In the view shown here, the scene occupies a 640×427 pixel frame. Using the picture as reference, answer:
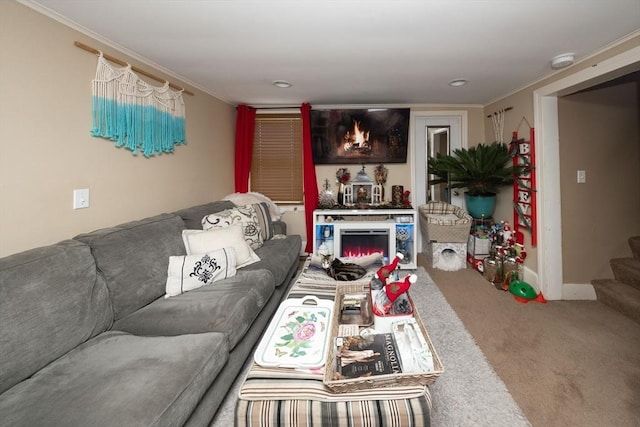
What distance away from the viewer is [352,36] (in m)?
2.02

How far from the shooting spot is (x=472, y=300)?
286cm

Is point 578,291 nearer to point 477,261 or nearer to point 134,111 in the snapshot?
point 477,261

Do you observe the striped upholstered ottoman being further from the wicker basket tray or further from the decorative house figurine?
the decorative house figurine

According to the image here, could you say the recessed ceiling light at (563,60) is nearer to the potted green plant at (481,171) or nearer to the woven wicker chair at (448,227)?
the potted green plant at (481,171)

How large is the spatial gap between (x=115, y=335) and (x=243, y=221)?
1509mm

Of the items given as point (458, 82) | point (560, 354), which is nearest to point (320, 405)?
point (560, 354)

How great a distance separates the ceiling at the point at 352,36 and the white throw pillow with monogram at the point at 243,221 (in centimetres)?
133

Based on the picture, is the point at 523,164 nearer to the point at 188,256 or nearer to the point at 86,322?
the point at 188,256

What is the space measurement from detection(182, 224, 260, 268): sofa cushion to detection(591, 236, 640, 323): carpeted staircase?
10.5ft

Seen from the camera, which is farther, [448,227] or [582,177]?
[448,227]

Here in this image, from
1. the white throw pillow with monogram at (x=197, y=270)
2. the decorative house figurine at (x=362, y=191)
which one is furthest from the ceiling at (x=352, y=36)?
the white throw pillow with monogram at (x=197, y=270)

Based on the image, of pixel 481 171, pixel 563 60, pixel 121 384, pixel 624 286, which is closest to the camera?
pixel 121 384

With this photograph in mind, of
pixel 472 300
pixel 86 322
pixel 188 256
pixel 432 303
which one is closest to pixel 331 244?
pixel 432 303

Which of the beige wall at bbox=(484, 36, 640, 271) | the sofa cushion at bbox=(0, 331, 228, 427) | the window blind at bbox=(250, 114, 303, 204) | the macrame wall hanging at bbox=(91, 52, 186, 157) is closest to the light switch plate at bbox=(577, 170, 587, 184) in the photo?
the beige wall at bbox=(484, 36, 640, 271)
